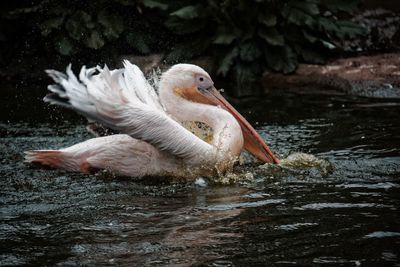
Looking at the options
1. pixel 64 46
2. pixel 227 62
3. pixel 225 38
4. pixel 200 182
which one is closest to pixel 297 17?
pixel 225 38

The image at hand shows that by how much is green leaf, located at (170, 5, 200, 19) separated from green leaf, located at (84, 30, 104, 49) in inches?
45.8

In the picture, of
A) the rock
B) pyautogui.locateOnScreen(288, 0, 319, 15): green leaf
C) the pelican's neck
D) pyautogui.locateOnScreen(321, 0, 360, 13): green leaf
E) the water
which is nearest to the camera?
the water

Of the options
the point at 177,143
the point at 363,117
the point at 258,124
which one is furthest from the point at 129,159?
the point at 363,117

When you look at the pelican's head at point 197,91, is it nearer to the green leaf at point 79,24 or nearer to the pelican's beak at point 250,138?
the pelican's beak at point 250,138

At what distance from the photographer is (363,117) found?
6.90 metres

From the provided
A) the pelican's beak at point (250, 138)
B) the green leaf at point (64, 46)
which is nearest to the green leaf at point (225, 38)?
the green leaf at point (64, 46)

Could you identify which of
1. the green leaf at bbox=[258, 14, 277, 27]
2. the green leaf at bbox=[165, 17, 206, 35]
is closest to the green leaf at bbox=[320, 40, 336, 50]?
the green leaf at bbox=[258, 14, 277, 27]

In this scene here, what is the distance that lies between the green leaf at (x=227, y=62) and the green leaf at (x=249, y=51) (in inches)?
3.8

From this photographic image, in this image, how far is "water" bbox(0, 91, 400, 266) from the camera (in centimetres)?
339

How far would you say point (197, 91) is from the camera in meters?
5.41

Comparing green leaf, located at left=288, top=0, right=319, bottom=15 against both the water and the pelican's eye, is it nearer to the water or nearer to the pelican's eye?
the water

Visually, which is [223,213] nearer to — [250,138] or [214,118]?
[214,118]

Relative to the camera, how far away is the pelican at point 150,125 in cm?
479

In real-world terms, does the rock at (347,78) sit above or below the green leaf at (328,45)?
below
